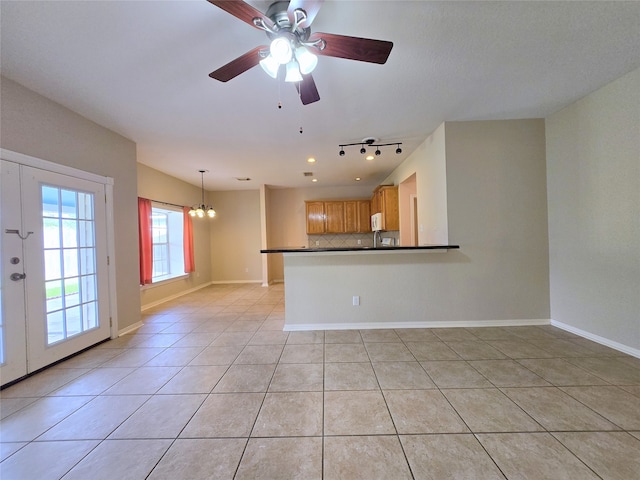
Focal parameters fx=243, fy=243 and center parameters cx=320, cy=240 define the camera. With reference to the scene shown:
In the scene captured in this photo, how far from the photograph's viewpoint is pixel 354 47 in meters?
1.50

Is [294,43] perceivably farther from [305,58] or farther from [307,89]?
[307,89]

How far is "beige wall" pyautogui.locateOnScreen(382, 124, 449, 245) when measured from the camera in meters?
3.25

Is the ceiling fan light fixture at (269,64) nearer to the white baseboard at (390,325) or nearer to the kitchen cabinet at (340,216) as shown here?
the white baseboard at (390,325)

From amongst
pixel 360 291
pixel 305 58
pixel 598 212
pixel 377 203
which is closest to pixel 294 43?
pixel 305 58

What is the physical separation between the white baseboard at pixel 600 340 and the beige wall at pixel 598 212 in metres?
0.02

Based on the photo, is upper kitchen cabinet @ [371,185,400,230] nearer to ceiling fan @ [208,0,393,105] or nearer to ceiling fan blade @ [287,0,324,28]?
ceiling fan @ [208,0,393,105]

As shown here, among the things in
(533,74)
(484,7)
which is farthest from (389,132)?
(484,7)

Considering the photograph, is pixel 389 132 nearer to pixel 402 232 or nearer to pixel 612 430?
pixel 402 232

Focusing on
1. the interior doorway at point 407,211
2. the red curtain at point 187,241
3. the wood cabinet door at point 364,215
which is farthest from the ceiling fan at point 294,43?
the wood cabinet door at point 364,215

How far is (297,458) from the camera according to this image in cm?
136

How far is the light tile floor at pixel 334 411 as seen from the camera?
4.32 feet

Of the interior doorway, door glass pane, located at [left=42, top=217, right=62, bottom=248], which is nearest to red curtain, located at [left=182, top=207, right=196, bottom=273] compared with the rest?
door glass pane, located at [left=42, top=217, right=62, bottom=248]

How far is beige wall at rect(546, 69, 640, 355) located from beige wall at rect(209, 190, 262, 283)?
6141 millimetres

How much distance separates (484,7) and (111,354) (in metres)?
4.48
